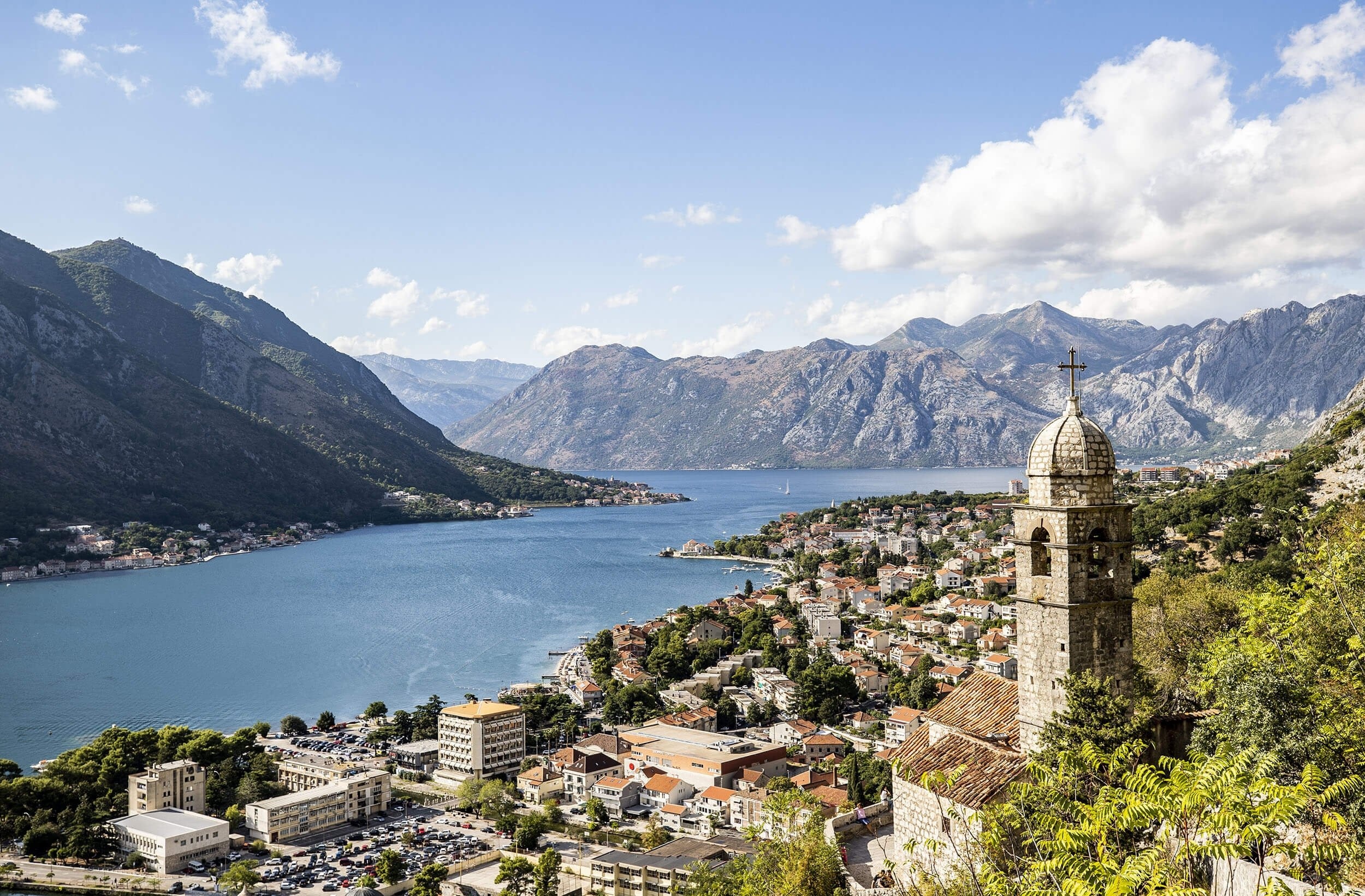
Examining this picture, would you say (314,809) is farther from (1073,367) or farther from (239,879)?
(1073,367)

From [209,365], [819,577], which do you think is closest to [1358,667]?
[819,577]

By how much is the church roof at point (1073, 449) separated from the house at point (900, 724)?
2671 cm

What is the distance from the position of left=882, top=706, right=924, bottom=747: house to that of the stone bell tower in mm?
26286

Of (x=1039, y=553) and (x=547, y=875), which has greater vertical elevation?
(x=1039, y=553)

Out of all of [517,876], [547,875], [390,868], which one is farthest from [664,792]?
[390,868]

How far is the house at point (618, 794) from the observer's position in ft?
103

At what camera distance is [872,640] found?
165 ft

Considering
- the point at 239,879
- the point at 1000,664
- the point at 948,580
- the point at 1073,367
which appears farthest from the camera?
the point at 948,580

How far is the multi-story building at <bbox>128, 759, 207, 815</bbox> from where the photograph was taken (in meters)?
31.1

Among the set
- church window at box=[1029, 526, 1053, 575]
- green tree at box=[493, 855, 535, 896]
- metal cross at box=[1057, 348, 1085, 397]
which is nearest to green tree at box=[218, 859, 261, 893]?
green tree at box=[493, 855, 535, 896]

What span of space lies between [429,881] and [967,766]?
18.8m

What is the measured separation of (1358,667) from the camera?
10148 millimetres

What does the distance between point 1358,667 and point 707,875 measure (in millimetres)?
10190

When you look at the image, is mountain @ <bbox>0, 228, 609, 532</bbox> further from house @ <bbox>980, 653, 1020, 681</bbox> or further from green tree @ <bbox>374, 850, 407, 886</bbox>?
house @ <bbox>980, 653, 1020, 681</bbox>
